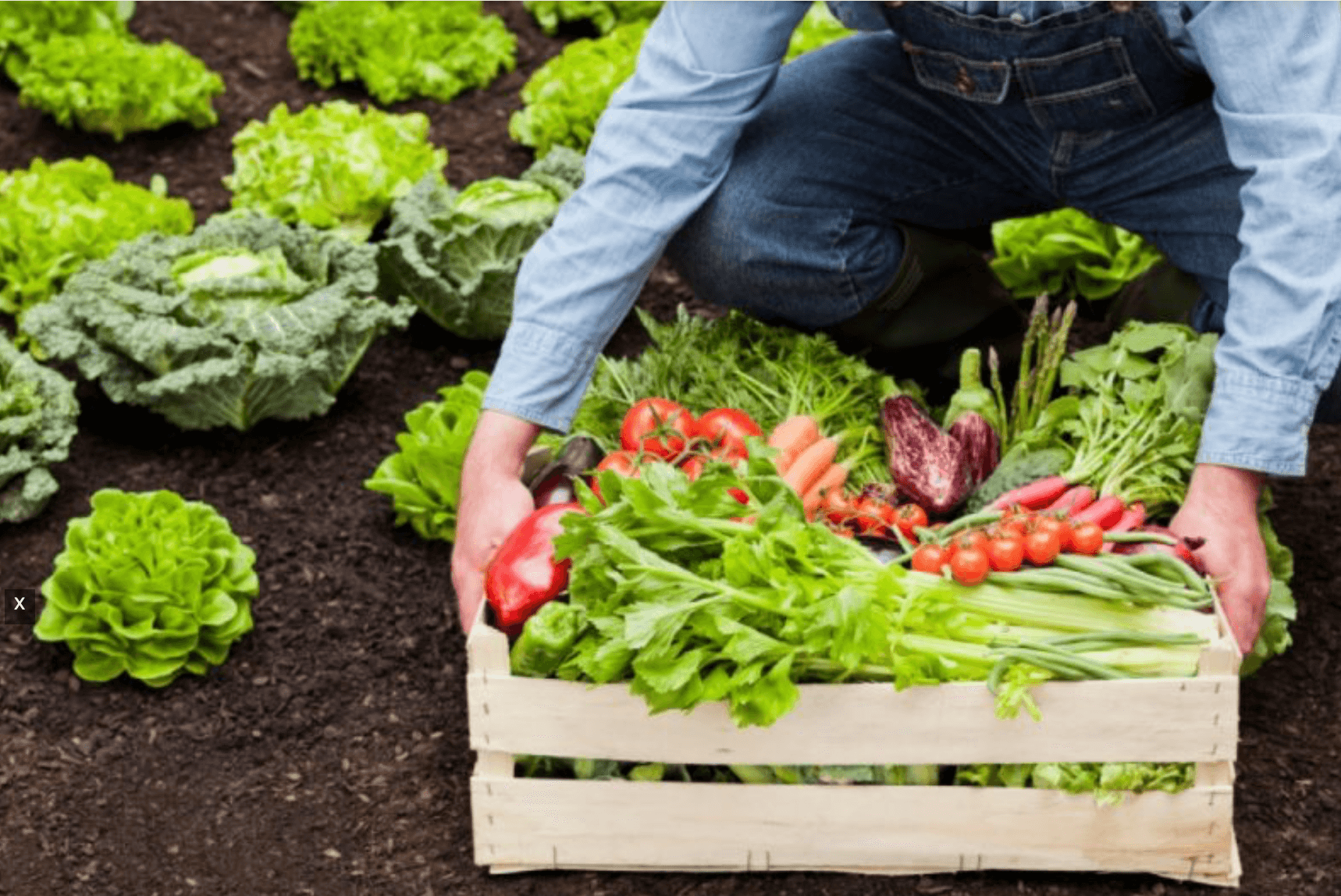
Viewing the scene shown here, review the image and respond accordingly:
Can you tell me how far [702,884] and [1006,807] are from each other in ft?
1.83

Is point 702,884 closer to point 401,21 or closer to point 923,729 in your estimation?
point 923,729

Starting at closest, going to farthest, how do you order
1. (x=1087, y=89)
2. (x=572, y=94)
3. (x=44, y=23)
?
(x=1087, y=89) < (x=572, y=94) < (x=44, y=23)

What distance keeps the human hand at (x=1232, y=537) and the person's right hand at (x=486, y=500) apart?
1.20 meters

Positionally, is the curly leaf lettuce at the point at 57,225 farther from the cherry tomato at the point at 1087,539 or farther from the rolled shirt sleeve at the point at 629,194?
the cherry tomato at the point at 1087,539

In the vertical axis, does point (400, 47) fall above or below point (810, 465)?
below

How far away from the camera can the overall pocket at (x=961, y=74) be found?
3715mm

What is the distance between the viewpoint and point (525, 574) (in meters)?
3.08

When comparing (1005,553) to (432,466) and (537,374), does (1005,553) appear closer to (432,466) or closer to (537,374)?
(537,374)

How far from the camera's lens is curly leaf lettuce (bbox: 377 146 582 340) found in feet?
15.4

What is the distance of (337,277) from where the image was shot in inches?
185

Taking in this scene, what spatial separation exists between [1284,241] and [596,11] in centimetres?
356

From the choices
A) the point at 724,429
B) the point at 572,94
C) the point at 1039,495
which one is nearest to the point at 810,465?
the point at 724,429

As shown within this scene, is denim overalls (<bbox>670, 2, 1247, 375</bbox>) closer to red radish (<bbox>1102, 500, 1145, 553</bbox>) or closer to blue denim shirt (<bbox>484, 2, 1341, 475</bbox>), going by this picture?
blue denim shirt (<bbox>484, 2, 1341, 475</bbox>)

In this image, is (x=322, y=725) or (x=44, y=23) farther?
(x=44, y=23)
